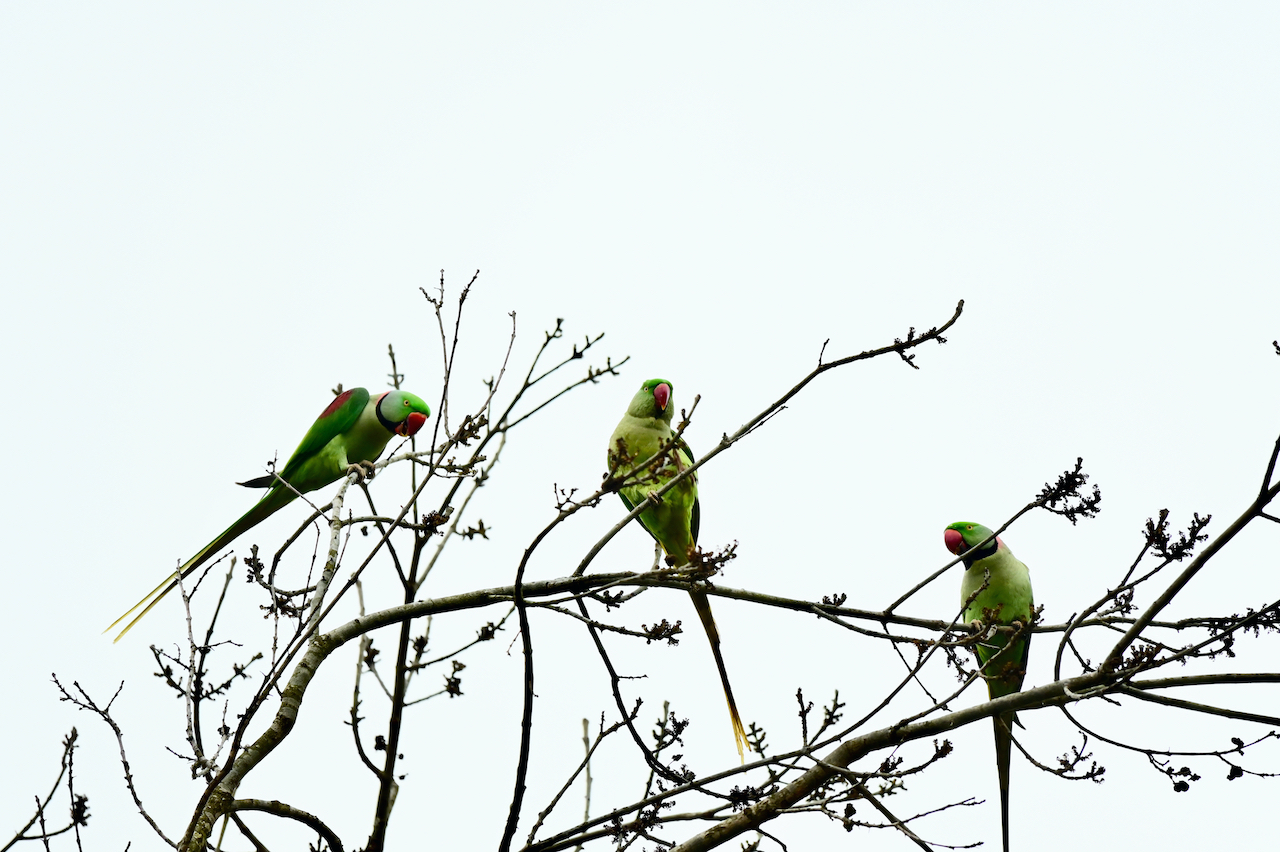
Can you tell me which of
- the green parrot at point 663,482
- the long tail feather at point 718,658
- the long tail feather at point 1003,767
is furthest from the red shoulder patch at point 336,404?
the long tail feather at point 1003,767

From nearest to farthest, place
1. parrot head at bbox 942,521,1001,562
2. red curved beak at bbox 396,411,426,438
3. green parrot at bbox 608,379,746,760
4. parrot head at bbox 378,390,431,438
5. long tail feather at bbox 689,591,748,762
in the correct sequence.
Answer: long tail feather at bbox 689,591,748,762
green parrot at bbox 608,379,746,760
parrot head at bbox 942,521,1001,562
red curved beak at bbox 396,411,426,438
parrot head at bbox 378,390,431,438

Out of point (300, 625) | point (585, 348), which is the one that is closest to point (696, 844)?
point (300, 625)

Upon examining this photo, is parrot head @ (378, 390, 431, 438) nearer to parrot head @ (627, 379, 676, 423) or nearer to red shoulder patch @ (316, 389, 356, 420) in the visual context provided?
red shoulder patch @ (316, 389, 356, 420)

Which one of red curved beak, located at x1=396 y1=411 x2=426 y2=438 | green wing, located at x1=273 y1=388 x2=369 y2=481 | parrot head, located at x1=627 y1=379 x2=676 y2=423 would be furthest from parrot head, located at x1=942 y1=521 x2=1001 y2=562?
green wing, located at x1=273 y1=388 x2=369 y2=481

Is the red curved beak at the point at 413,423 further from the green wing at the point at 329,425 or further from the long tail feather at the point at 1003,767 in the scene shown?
the long tail feather at the point at 1003,767

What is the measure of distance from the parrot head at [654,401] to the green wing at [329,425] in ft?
5.17

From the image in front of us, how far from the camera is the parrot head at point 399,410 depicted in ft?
18.0

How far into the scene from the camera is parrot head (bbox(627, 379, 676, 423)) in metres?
4.85

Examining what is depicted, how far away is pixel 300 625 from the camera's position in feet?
9.05

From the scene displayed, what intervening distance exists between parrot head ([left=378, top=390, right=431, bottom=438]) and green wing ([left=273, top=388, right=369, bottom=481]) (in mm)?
131

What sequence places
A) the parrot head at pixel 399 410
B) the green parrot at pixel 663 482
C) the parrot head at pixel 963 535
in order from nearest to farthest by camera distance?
the green parrot at pixel 663 482 → the parrot head at pixel 963 535 → the parrot head at pixel 399 410

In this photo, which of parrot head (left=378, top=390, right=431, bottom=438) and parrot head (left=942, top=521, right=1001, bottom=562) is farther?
parrot head (left=378, top=390, right=431, bottom=438)

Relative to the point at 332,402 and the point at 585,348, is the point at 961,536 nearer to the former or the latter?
the point at 585,348

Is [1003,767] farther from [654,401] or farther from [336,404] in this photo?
[336,404]
